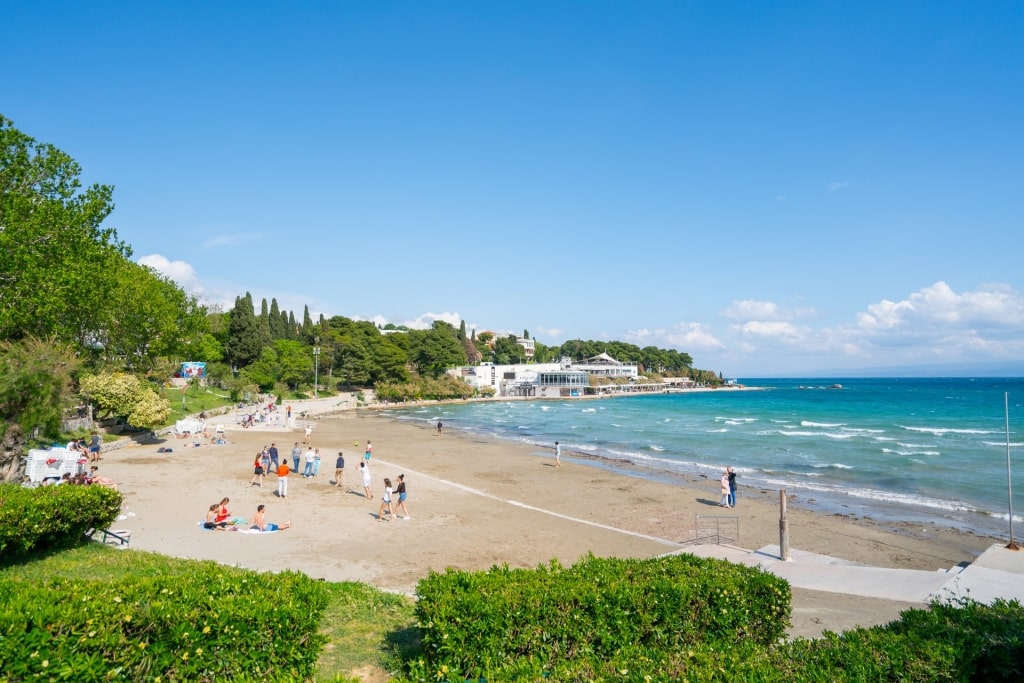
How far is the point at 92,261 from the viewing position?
24.0 m

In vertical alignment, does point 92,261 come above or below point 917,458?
above

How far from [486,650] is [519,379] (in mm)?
126479

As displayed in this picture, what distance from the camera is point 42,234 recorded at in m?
22.0

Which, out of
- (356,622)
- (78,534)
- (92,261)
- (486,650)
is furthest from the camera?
(92,261)

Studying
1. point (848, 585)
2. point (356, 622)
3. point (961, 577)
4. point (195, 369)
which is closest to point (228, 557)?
point (356, 622)

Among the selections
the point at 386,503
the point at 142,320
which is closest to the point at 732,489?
the point at 386,503

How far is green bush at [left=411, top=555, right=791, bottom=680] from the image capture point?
5.57m

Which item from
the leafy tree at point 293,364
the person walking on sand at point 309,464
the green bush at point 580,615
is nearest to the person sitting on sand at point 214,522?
the person walking on sand at point 309,464

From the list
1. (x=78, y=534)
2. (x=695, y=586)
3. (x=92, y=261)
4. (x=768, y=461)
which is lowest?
(x=768, y=461)

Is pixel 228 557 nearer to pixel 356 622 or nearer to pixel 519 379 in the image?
pixel 356 622

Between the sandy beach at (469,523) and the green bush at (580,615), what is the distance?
352 cm

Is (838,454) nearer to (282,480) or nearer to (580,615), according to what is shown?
(282,480)

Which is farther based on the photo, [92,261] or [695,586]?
[92,261]

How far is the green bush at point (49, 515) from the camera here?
9820 millimetres
